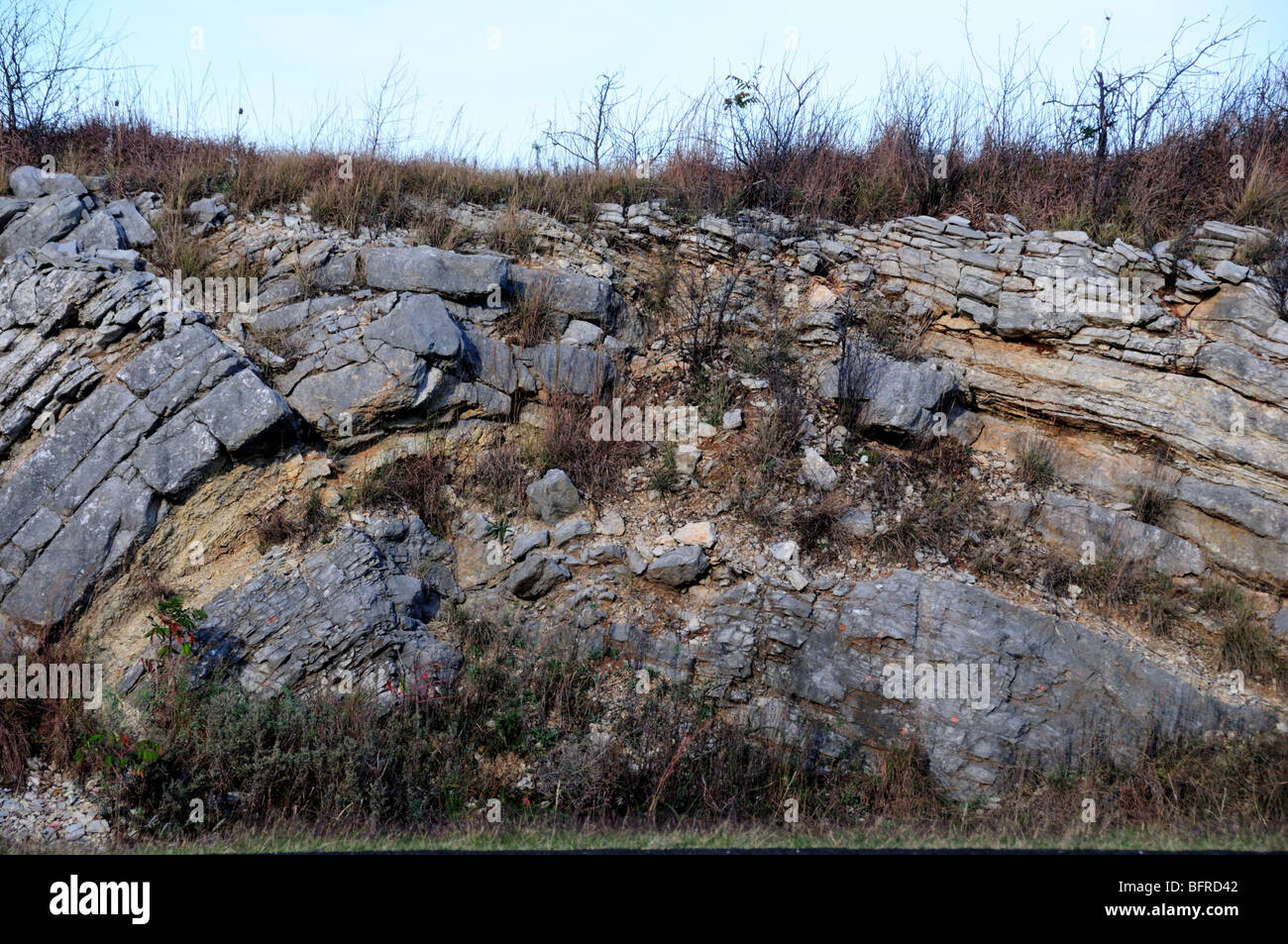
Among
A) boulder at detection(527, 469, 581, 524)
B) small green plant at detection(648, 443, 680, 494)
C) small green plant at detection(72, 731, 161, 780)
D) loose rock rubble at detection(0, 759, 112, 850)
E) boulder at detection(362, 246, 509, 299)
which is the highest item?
boulder at detection(362, 246, 509, 299)

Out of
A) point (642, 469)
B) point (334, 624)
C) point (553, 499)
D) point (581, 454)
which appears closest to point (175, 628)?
point (334, 624)

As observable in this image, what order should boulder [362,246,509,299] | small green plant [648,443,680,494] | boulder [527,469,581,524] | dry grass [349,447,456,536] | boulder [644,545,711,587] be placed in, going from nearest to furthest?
boulder [644,545,711,587] < dry grass [349,447,456,536] < boulder [527,469,581,524] < small green plant [648,443,680,494] < boulder [362,246,509,299]

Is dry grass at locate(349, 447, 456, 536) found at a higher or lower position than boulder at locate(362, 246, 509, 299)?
lower

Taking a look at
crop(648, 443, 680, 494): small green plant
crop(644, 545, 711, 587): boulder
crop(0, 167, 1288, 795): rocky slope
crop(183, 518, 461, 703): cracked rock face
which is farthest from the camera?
crop(648, 443, 680, 494): small green plant

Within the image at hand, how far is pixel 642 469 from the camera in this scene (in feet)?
30.7

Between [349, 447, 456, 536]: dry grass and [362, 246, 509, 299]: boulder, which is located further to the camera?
[362, 246, 509, 299]: boulder

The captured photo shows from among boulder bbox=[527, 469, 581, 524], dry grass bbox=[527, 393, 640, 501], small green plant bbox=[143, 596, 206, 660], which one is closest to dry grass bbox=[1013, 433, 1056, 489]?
dry grass bbox=[527, 393, 640, 501]

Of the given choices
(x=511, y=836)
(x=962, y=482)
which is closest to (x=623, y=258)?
(x=962, y=482)

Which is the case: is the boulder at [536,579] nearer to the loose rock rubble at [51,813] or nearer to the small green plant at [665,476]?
the small green plant at [665,476]

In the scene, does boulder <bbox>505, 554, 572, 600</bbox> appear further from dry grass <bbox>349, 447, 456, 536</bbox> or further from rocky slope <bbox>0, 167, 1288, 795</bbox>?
dry grass <bbox>349, 447, 456, 536</bbox>

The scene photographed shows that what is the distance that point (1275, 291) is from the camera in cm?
926

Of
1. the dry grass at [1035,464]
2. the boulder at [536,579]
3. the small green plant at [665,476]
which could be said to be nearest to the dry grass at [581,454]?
the small green plant at [665,476]

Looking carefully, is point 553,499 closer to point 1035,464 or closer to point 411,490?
point 411,490

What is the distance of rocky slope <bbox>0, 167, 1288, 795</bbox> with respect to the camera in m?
7.42
